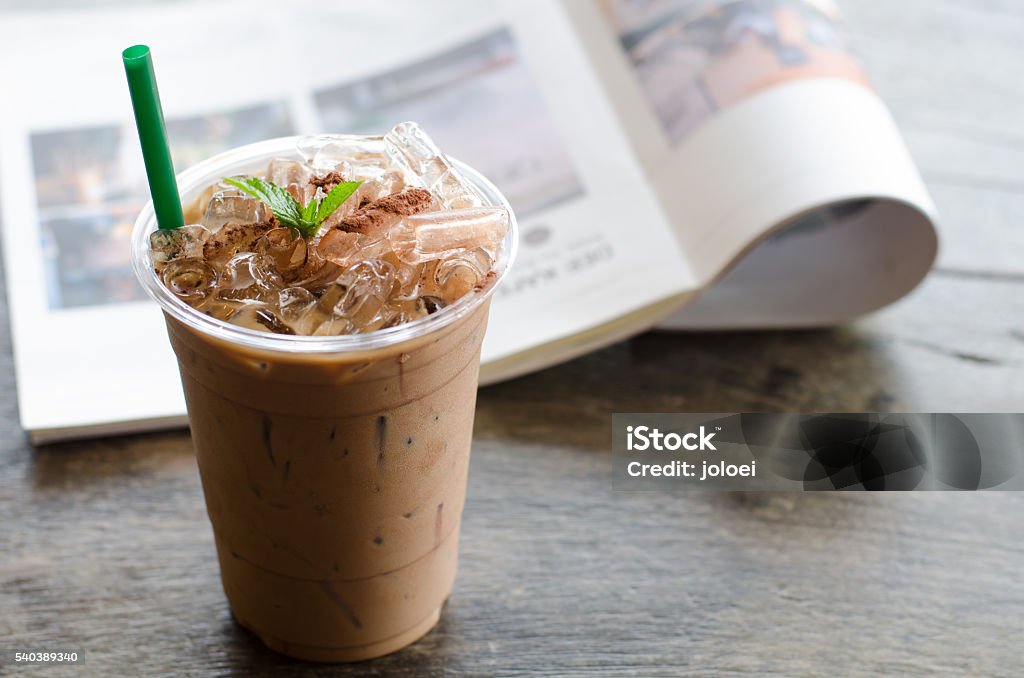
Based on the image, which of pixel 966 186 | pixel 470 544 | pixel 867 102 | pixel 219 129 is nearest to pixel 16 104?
pixel 219 129

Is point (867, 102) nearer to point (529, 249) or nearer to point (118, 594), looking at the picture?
point (529, 249)

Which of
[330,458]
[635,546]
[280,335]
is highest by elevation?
[280,335]

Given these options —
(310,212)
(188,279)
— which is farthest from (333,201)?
(188,279)

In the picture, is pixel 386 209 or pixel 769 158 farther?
pixel 769 158

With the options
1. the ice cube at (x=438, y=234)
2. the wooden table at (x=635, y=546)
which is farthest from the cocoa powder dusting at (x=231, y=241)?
the wooden table at (x=635, y=546)

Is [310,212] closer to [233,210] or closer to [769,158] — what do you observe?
[233,210]

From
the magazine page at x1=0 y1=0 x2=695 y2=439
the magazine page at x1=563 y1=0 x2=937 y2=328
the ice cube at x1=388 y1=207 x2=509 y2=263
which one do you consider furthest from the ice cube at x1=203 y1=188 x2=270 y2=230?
the magazine page at x1=563 y1=0 x2=937 y2=328

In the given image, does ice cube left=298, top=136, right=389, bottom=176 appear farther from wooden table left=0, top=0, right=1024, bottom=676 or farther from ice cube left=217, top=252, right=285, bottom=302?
wooden table left=0, top=0, right=1024, bottom=676

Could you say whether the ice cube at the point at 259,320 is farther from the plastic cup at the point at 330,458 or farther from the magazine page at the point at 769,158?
the magazine page at the point at 769,158
